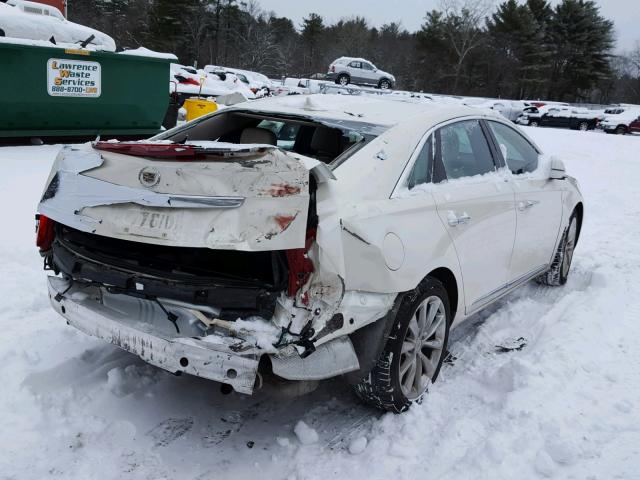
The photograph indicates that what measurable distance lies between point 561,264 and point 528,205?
4.50ft

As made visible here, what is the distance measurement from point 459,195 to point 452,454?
1.41 m

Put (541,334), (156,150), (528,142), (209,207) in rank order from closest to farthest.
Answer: (209,207)
(156,150)
(541,334)
(528,142)

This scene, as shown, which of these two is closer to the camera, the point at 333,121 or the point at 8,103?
the point at 333,121

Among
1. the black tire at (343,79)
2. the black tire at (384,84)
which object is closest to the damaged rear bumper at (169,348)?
the black tire at (343,79)

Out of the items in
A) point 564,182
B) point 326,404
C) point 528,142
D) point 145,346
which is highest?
point 528,142

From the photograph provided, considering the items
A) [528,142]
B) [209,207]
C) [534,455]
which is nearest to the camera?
[209,207]

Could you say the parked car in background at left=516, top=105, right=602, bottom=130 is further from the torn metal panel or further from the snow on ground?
the torn metal panel

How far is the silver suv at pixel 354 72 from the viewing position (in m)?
36.5

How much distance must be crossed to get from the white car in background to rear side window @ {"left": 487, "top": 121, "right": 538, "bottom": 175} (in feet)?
26.6

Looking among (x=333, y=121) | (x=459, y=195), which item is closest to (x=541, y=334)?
(x=459, y=195)

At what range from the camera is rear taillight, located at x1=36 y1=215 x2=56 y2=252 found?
3.03 metres

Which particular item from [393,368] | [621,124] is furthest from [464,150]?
[621,124]

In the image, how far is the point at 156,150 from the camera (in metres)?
2.59

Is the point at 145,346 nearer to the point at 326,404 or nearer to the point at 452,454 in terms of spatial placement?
the point at 326,404
